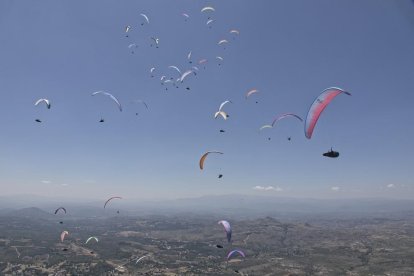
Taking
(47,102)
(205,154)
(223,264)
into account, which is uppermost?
(47,102)

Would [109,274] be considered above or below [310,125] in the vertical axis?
below

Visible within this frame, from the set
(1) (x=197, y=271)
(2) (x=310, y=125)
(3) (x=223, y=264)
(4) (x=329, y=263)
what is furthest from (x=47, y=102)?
(4) (x=329, y=263)

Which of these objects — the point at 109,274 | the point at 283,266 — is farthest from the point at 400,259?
the point at 109,274

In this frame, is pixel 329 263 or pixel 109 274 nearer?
pixel 109 274

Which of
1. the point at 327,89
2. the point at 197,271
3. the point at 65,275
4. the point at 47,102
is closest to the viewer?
the point at 327,89

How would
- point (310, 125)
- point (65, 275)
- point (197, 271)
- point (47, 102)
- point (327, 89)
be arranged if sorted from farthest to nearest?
point (197, 271), point (65, 275), point (47, 102), point (310, 125), point (327, 89)

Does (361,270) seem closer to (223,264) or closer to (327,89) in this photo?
(223,264)
